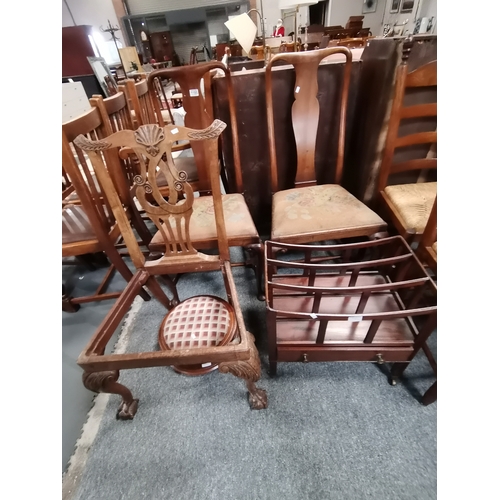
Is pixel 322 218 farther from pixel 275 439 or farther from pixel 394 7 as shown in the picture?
pixel 394 7

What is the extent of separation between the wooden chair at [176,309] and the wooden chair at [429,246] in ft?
2.51

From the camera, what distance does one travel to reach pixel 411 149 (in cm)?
138

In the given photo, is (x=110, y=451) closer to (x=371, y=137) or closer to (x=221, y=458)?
(x=221, y=458)

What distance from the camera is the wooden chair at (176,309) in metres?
0.79

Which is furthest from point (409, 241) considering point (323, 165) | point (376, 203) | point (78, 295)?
point (78, 295)

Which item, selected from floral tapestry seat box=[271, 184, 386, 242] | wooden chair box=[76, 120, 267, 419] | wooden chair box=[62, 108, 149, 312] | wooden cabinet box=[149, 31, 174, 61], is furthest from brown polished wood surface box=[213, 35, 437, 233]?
wooden cabinet box=[149, 31, 174, 61]

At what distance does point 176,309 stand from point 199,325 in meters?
0.15

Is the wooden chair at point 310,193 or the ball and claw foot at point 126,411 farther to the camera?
the wooden chair at point 310,193

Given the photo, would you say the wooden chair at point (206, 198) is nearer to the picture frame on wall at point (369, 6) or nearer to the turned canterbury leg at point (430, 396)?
the turned canterbury leg at point (430, 396)

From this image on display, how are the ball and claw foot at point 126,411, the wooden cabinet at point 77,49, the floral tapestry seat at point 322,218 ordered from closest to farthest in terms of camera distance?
the ball and claw foot at point 126,411, the floral tapestry seat at point 322,218, the wooden cabinet at point 77,49

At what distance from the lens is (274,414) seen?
1.04m

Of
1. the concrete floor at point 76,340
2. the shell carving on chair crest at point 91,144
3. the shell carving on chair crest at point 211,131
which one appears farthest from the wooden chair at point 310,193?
the concrete floor at point 76,340

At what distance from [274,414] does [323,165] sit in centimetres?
144

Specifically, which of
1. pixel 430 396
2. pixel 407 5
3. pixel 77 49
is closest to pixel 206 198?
pixel 430 396
